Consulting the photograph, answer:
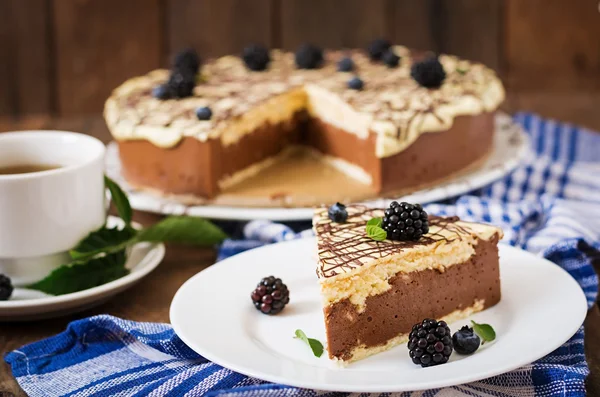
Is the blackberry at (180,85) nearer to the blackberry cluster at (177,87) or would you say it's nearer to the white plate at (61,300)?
the blackberry cluster at (177,87)

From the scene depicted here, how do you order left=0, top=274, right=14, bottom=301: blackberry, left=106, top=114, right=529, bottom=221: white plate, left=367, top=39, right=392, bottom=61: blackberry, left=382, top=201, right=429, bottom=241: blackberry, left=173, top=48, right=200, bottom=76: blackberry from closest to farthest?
left=382, top=201, right=429, bottom=241: blackberry → left=0, top=274, right=14, bottom=301: blackberry → left=106, top=114, right=529, bottom=221: white plate → left=173, top=48, right=200, bottom=76: blackberry → left=367, top=39, right=392, bottom=61: blackberry

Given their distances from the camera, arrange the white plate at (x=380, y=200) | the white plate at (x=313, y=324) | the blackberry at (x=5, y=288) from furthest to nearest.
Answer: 1. the white plate at (x=380, y=200)
2. the blackberry at (x=5, y=288)
3. the white plate at (x=313, y=324)

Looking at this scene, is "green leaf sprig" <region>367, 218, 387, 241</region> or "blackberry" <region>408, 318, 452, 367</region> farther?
"green leaf sprig" <region>367, 218, 387, 241</region>

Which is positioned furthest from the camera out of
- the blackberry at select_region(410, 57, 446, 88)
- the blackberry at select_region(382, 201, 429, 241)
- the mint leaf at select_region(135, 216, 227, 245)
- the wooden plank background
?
the wooden plank background

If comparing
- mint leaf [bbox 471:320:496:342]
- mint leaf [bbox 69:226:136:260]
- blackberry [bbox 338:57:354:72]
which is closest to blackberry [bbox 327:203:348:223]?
mint leaf [bbox 471:320:496:342]

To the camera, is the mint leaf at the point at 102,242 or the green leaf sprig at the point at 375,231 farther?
the mint leaf at the point at 102,242

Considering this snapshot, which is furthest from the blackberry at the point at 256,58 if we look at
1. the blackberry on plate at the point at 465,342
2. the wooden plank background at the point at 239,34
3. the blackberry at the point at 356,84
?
the blackberry on plate at the point at 465,342

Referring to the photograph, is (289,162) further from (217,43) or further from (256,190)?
Result: (217,43)

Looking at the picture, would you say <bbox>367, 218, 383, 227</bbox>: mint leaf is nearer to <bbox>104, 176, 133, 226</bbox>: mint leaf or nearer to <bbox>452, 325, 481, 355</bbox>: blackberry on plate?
<bbox>452, 325, 481, 355</bbox>: blackberry on plate
